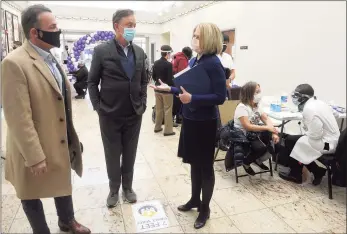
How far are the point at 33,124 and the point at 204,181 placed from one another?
3.65 ft

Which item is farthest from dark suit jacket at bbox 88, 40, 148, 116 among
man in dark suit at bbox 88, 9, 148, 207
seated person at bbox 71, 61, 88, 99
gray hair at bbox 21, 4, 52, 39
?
seated person at bbox 71, 61, 88, 99

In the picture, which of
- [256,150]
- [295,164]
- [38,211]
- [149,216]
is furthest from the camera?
[295,164]

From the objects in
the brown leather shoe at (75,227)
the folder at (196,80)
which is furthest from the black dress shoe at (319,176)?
the brown leather shoe at (75,227)

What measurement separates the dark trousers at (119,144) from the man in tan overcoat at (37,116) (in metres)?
0.39

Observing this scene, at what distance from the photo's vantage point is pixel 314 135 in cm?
235

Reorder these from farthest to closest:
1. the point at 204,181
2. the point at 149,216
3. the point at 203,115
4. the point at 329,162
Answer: the point at 329,162
the point at 149,216
the point at 204,181
the point at 203,115

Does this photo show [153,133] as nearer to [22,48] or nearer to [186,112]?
[186,112]

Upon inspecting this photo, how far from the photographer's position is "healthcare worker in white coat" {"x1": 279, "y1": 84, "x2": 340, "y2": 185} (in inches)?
91.4

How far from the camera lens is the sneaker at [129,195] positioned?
2.19m

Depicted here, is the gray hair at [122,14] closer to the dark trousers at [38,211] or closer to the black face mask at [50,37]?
the black face mask at [50,37]

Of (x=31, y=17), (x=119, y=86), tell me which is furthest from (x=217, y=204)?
(x=31, y=17)

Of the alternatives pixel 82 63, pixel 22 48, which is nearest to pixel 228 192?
pixel 22 48

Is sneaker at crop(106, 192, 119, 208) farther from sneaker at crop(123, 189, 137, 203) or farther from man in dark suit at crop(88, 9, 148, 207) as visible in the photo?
man in dark suit at crop(88, 9, 148, 207)

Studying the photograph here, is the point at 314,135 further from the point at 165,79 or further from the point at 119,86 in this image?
the point at 165,79
